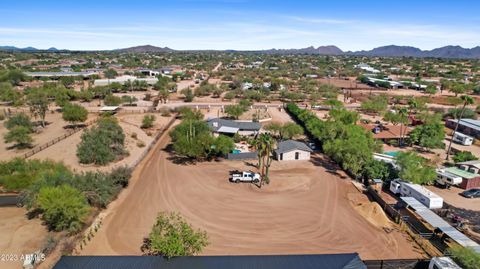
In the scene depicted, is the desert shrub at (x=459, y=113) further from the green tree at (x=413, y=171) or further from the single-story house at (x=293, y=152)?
the single-story house at (x=293, y=152)

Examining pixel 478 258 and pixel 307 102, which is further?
pixel 307 102

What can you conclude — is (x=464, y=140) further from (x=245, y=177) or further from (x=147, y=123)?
(x=147, y=123)

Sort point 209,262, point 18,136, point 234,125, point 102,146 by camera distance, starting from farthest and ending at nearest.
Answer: point 234,125 → point 18,136 → point 102,146 → point 209,262

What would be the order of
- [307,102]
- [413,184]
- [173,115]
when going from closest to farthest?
1. [413,184]
2. [173,115]
3. [307,102]

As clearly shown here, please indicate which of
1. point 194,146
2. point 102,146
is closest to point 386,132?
point 194,146

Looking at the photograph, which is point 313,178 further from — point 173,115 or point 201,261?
point 173,115

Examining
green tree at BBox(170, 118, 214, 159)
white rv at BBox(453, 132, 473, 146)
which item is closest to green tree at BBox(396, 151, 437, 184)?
green tree at BBox(170, 118, 214, 159)

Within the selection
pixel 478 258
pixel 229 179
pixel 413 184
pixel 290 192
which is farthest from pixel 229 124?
pixel 478 258
